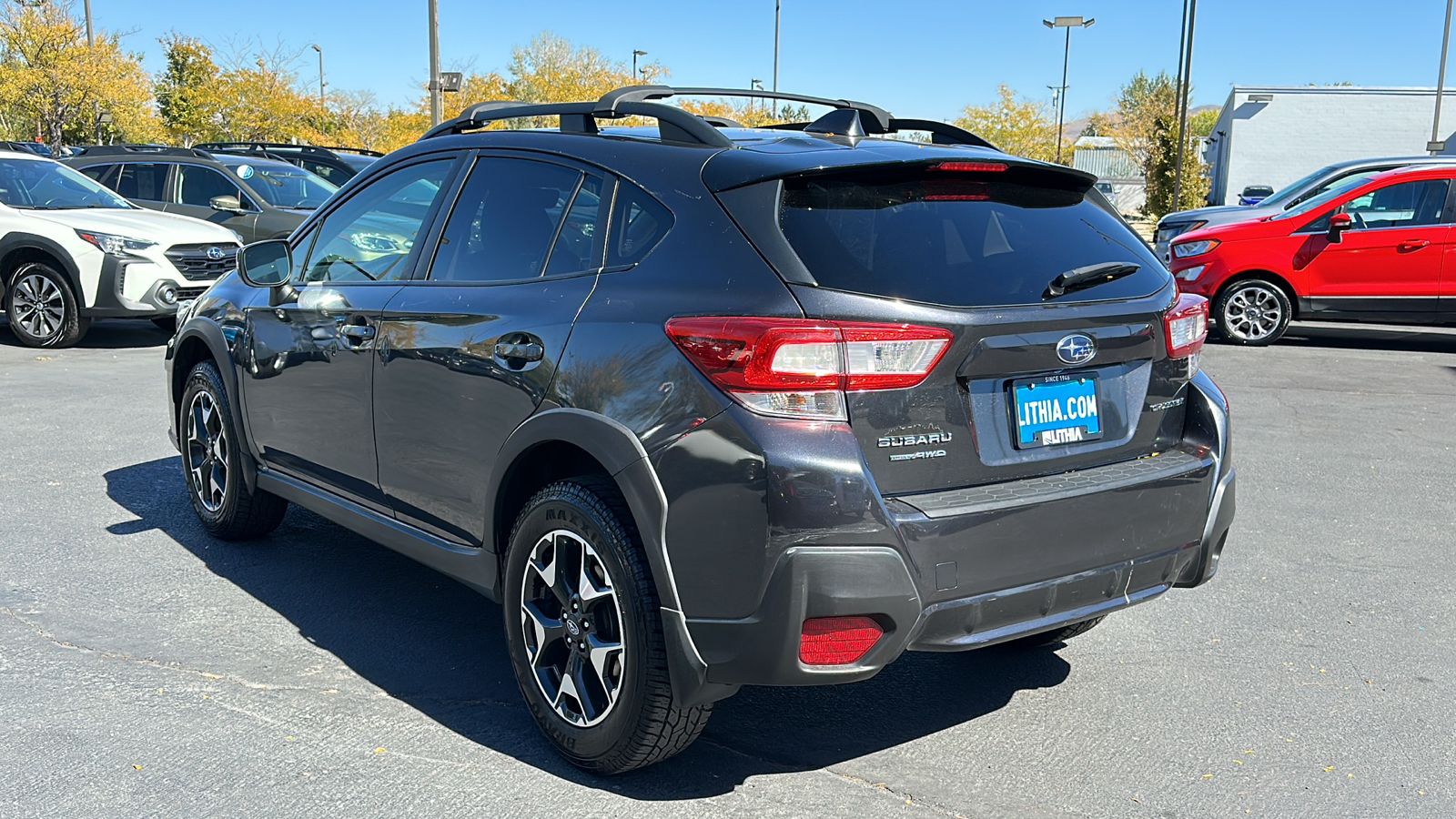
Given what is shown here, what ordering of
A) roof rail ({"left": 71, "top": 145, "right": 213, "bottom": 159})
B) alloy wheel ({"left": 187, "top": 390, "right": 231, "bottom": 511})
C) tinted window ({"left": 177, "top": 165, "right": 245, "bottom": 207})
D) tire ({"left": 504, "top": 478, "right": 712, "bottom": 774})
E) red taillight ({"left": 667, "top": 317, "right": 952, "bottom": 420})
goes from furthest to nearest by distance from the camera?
roof rail ({"left": 71, "top": 145, "right": 213, "bottom": 159}), tinted window ({"left": 177, "top": 165, "right": 245, "bottom": 207}), alloy wheel ({"left": 187, "top": 390, "right": 231, "bottom": 511}), tire ({"left": 504, "top": 478, "right": 712, "bottom": 774}), red taillight ({"left": 667, "top": 317, "right": 952, "bottom": 420})

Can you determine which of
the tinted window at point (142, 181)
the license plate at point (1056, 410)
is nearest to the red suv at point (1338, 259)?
the license plate at point (1056, 410)

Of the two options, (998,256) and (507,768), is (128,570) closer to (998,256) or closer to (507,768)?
(507,768)

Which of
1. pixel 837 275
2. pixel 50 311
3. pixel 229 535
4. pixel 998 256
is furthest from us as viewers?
pixel 50 311

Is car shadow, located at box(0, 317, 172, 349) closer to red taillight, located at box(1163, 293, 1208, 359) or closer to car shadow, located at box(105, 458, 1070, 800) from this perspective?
car shadow, located at box(105, 458, 1070, 800)

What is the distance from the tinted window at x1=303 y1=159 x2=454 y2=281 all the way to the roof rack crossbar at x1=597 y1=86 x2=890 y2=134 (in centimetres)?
63

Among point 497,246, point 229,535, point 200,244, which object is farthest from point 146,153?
point 497,246

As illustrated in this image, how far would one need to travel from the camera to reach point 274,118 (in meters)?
40.2

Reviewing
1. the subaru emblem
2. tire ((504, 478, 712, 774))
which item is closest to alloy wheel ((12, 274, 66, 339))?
tire ((504, 478, 712, 774))

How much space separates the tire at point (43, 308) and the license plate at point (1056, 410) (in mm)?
10447

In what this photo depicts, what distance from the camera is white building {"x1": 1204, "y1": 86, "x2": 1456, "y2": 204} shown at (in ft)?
154

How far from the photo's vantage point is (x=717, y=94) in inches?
178

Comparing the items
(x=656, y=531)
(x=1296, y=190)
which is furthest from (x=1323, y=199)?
(x=656, y=531)

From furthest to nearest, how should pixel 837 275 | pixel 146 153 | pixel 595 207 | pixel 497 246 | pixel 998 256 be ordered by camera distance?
pixel 146 153 < pixel 497 246 < pixel 595 207 < pixel 998 256 < pixel 837 275

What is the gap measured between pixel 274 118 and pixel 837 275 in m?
41.0
